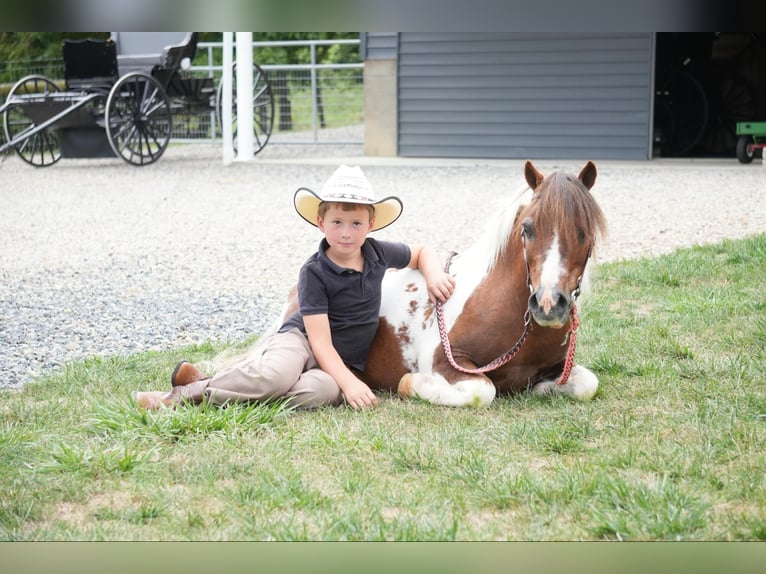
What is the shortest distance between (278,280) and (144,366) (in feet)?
7.97

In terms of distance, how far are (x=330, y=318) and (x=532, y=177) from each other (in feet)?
2.99

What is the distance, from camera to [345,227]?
3.10 metres

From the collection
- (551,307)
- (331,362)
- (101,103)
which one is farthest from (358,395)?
(101,103)

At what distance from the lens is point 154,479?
2.48 m

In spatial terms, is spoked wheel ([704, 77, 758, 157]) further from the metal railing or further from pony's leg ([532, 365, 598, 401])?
pony's leg ([532, 365, 598, 401])

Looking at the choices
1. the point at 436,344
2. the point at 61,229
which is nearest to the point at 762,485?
the point at 436,344

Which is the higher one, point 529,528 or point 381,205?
point 381,205

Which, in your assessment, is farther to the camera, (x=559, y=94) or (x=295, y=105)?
(x=295, y=105)

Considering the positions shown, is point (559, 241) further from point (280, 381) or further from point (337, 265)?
Answer: point (280, 381)

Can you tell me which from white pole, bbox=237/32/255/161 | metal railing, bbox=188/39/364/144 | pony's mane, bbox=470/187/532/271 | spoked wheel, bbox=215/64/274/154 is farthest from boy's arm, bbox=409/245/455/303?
metal railing, bbox=188/39/364/144

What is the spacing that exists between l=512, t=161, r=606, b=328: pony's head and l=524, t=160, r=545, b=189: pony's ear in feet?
0.27

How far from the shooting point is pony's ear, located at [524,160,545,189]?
9.41 ft
